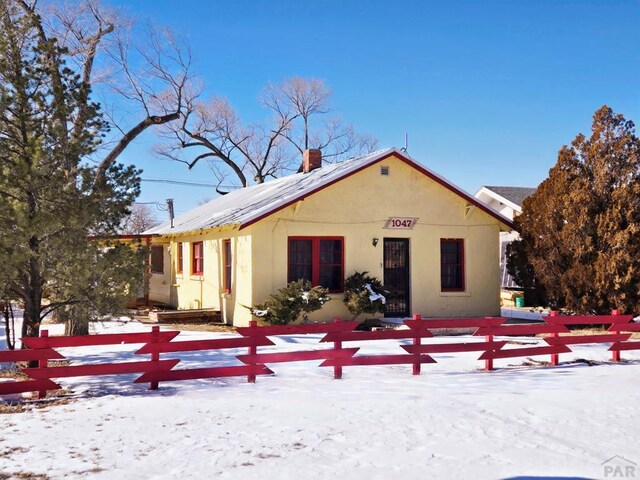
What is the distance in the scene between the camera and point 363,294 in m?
16.6

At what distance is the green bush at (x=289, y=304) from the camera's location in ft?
51.4

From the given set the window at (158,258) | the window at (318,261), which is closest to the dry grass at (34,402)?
the window at (318,261)

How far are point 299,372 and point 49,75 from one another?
639 cm

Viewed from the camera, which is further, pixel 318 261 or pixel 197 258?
pixel 197 258

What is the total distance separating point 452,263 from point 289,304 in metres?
5.81

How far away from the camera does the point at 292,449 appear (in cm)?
615

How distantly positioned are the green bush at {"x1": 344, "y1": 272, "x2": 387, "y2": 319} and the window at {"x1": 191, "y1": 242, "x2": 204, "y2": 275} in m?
6.16

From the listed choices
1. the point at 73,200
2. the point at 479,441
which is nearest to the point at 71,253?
the point at 73,200

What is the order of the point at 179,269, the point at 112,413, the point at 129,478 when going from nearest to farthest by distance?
the point at 129,478 → the point at 112,413 → the point at 179,269

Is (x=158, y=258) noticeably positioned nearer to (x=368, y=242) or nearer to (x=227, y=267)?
(x=227, y=267)

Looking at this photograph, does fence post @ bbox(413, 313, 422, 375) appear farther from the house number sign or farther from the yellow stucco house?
the house number sign

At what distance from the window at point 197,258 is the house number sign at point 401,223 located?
266 inches

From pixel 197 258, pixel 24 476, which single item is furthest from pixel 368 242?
pixel 24 476

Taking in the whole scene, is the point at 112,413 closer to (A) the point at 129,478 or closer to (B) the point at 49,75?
(A) the point at 129,478
